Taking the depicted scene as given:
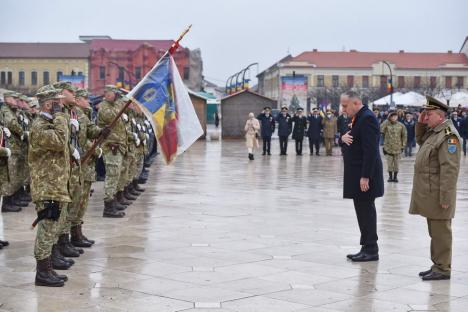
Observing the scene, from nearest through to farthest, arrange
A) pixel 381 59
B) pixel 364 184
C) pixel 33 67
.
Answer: pixel 364 184 < pixel 33 67 < pixel 381 59

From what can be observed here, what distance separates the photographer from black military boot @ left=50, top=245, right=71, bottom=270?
9023 millimetres

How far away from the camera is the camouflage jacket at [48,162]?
8219 millimetres

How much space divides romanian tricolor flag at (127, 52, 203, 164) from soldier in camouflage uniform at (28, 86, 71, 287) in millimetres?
2638

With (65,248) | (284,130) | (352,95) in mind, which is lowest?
(65,248)

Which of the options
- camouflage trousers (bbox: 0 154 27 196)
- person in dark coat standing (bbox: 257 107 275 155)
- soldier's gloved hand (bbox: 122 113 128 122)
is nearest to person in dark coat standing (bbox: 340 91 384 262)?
soldier's gloved hand (bbox: 122 113 128 122)

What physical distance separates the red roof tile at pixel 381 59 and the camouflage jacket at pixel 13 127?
116m

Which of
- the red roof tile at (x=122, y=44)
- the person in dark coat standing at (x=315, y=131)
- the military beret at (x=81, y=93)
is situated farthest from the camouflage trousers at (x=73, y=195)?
the red roof tile at (x=122, y=44)

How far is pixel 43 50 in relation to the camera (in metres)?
126

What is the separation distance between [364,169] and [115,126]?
4.72 meters

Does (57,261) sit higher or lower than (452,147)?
lower

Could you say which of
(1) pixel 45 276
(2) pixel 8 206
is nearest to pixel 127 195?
(2) pixel 8 206

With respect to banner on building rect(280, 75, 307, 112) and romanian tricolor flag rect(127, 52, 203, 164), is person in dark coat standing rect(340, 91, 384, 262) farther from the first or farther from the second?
banner on building rect(280, 75, 307, 112)

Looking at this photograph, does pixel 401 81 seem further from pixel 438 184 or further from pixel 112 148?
pixel 438 184

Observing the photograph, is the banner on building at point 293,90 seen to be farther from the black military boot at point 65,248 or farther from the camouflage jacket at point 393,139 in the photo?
the black military boot at point 65,248
